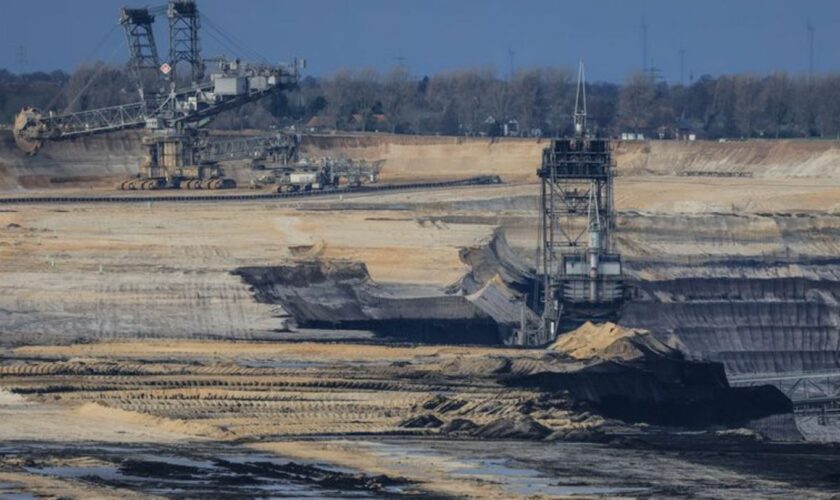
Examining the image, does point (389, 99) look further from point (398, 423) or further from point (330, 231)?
point (398, 423)

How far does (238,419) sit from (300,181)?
67.0 meters

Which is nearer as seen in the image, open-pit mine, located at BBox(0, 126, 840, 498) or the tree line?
open-pit mine, located at BBox(0, 126, 840, 498)

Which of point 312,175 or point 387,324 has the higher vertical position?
point 312,175

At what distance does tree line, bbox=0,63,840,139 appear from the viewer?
532 feet

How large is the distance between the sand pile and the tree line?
95982mm

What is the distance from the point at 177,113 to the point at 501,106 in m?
58.3

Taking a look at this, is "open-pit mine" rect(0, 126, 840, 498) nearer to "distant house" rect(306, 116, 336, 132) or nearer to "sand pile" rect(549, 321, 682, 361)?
"sand pile" rect(549, 321, 682, 361)

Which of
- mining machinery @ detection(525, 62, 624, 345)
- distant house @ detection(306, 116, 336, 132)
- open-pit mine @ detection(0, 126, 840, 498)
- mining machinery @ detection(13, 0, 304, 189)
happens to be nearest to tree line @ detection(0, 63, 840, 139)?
distant house @ detection(306, 116, 336, 132)

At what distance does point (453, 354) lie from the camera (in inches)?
2208

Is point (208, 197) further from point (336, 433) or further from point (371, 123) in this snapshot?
point (371, 123)

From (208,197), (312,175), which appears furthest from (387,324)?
(312,175)

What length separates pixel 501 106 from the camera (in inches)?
6801

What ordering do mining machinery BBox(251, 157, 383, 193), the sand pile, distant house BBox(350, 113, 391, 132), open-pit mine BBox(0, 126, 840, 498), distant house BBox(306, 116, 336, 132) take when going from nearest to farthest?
open-pit mine BBox(0, 126, 840, 498)
the sand pile
mining machinery BBox(251, 157, 383, 193)
distant house BBox(306, 116, 336, 132)
distant house BBox(350, 113, 391, 132)

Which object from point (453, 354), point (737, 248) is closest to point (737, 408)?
point (453, 354)
